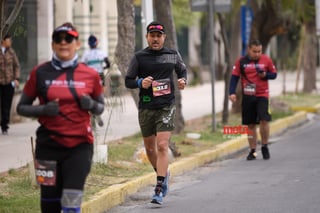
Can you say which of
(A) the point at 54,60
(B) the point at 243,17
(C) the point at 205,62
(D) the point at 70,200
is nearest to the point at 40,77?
(A) the point at 54,60

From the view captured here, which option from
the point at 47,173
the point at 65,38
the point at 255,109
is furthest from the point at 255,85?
the point at 47,173

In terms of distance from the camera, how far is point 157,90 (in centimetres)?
1054

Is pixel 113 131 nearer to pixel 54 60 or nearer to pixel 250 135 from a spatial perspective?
pixel 250 135

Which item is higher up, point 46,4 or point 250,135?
A: point 46,4

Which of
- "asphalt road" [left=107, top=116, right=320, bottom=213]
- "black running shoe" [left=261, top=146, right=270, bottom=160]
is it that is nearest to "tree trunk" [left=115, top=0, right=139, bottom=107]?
"asphalt road" [left=107, top=116, right=320, bottom=213]

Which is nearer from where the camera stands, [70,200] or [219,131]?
[70,200]

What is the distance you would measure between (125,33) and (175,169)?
241 cm

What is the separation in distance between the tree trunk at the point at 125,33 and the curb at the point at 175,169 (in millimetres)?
1299

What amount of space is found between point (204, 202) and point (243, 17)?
14528mm

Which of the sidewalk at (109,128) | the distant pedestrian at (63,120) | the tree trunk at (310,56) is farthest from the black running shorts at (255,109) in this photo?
the tree trunk at (310,56)

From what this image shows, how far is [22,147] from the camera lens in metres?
15.0

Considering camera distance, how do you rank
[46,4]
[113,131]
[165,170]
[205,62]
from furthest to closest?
[205,62], [46,4], [113,131], [165,170]

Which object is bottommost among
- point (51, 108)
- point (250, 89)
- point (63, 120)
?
point (250, 89)

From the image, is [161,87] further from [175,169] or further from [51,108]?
[51,108]
